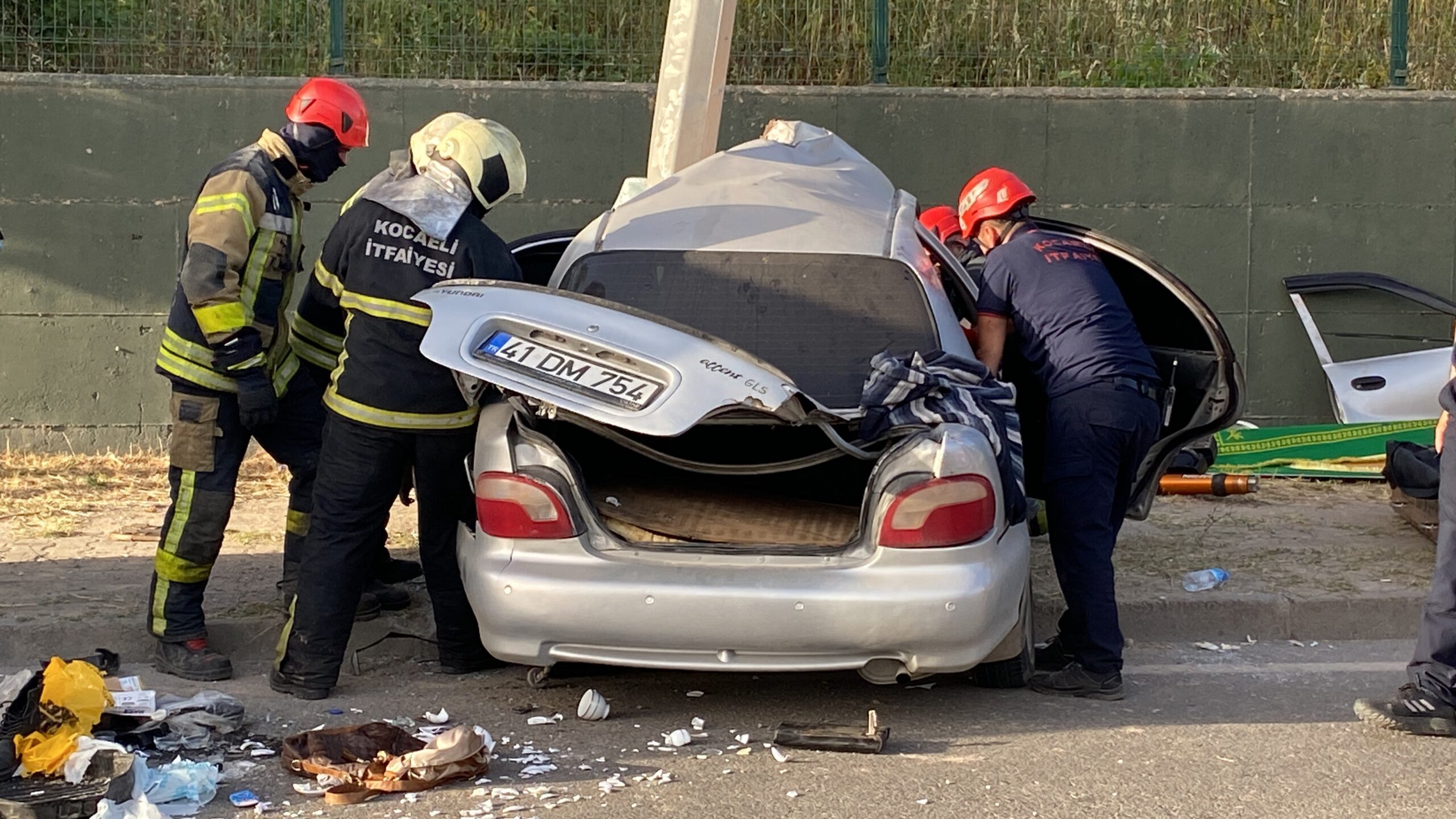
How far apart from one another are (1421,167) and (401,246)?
6.83m

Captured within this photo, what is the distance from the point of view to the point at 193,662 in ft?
17.8

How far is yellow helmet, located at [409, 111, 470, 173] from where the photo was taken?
209 inches

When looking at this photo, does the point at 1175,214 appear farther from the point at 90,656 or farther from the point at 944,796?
the point at 90,656

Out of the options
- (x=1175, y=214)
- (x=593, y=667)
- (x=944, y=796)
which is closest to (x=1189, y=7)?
(x=1175, y=214)

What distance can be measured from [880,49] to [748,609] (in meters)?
5.81

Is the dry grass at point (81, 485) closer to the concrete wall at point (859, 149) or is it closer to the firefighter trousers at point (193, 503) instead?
the concrete wall at point (859, 149)

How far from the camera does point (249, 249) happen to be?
5.37 metres

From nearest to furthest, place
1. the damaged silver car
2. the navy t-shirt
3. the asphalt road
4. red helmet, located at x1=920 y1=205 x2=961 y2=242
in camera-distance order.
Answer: the asphalt road < the damaged silver car < the navy t-shirt < red helmet, located at x1=920 y1=205 x2=961 y2=242

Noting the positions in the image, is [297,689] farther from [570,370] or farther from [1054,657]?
[1054,657]

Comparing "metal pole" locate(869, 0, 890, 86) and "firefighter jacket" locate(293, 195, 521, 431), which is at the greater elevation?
"metal pole" locate(869, 0, 890, 86)

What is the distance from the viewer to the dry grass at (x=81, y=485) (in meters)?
7.61

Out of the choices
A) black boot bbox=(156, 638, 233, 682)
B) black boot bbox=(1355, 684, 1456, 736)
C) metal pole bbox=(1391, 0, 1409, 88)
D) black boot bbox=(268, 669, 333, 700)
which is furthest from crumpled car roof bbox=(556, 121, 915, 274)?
metal pole bbox=(1391, 0, 1409, 88)

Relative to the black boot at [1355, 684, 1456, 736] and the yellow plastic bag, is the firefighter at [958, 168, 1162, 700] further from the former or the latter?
the yellow plastic bag

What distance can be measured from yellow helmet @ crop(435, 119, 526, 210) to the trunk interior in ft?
2.70
